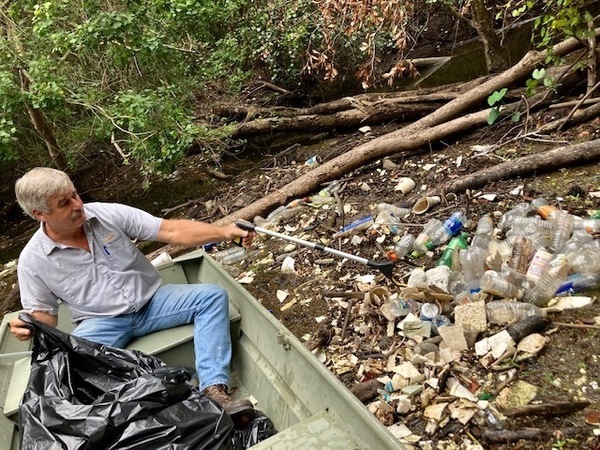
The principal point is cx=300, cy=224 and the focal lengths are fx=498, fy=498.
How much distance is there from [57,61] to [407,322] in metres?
5.51

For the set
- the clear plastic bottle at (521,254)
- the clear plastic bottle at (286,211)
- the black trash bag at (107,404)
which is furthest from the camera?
the clear plastic bottle at (286,211)

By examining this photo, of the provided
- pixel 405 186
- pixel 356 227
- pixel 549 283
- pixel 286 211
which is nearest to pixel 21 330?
pixel 356 227

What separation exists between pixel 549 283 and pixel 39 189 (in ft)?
9.35

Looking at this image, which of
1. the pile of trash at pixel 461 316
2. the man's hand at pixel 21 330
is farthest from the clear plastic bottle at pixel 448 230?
the man's hand at pixel 21 330

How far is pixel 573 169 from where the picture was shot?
4.27m

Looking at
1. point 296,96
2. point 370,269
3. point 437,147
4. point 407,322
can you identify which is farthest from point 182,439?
point 296,96

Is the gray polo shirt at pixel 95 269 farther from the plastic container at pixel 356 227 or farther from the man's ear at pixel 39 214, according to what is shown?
the plastic container at pixel 356 227

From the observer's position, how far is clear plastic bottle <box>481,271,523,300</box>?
296 cm

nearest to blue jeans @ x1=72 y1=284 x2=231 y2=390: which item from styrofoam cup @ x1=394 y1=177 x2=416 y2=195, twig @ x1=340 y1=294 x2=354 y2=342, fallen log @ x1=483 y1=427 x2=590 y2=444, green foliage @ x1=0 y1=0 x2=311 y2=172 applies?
twig @ x1=340 y1=294 x2=354 y2=342

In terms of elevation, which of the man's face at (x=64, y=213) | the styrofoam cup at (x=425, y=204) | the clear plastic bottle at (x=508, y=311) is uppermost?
the man's face at (x=64, y=213)

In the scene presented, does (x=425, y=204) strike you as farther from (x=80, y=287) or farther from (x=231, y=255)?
(x=80, y=287)

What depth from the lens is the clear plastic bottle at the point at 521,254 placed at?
3.10 metres

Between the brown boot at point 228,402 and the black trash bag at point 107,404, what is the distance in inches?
6.2

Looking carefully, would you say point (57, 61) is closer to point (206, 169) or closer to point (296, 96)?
point (206, 169)
